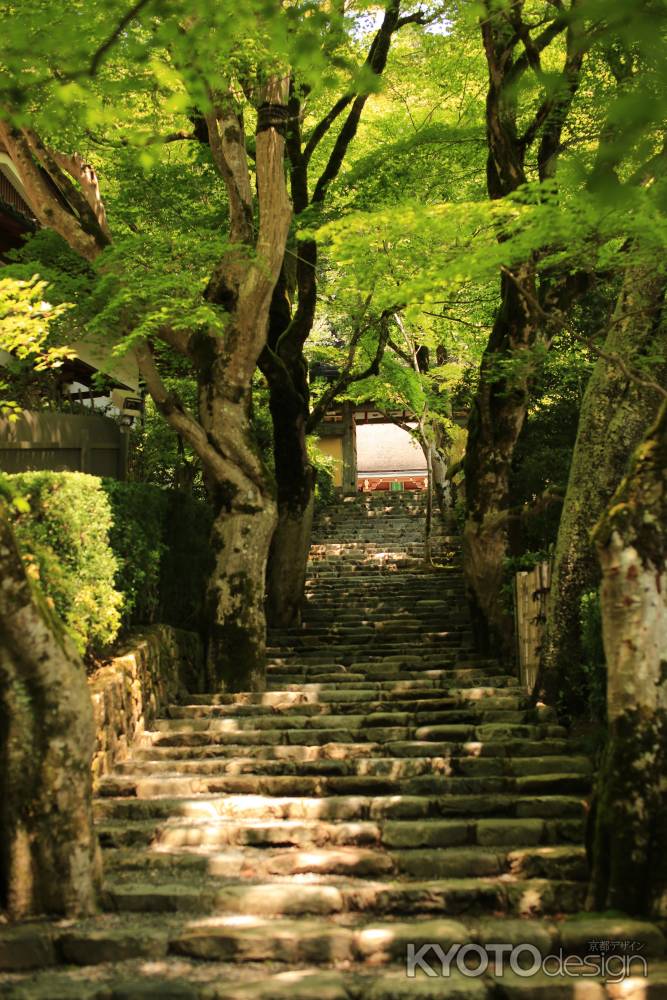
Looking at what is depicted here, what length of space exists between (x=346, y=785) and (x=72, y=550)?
3288 millimetres

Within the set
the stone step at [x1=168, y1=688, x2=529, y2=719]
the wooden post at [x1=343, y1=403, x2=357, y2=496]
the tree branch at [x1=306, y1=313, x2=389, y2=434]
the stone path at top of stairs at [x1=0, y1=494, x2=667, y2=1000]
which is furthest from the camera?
the wooden post at [x1=343, y1=403, x2=357, y2=496]

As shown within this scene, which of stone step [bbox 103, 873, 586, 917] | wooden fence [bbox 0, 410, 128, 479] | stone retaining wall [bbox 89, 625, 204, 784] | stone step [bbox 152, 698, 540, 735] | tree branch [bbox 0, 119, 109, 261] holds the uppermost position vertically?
tree branch [bbox 0, 119, 109, 261]

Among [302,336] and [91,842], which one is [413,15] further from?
[91,842]

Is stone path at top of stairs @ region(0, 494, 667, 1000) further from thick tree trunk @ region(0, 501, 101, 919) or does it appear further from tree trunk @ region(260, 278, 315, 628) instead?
tree trunk @ region(260, 278, 315, 628)

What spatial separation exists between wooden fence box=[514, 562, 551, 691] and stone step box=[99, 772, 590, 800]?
258cm

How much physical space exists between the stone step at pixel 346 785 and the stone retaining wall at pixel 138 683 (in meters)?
0.47

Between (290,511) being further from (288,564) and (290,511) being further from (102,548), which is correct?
(102,548)

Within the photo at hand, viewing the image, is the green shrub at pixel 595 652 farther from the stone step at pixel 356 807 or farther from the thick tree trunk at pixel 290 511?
the thick tree trunk at pixel 290 511

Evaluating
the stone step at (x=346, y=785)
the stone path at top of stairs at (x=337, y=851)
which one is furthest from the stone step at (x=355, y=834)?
the stone step at (x=346, y=785)

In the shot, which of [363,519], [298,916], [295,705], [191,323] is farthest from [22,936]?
[363,519]

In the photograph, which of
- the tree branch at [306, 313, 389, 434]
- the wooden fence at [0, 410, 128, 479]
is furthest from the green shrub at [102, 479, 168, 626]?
the tree branch at [306, 313, 389, 434]

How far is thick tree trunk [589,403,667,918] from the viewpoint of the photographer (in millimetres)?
6113

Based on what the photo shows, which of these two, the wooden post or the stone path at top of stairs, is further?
the wooden post

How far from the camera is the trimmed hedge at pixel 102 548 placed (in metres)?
8.59
